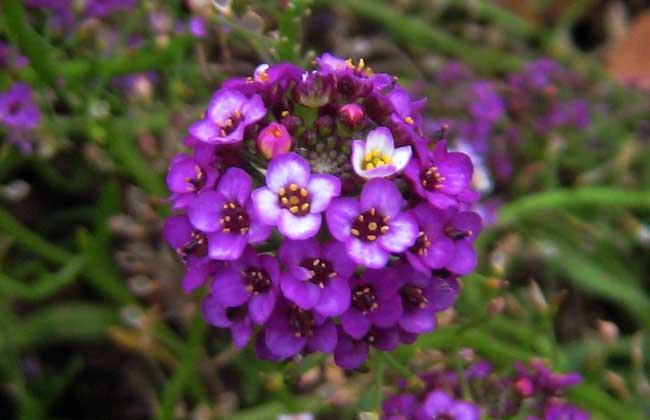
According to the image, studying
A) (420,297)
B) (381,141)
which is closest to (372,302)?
(420,297)

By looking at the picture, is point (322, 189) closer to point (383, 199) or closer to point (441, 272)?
point (383, 199)

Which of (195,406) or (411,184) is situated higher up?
(411,184)

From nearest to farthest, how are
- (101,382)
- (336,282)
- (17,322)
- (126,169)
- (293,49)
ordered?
(336,282), (293,49), (126,169), (17,322), (101,382)

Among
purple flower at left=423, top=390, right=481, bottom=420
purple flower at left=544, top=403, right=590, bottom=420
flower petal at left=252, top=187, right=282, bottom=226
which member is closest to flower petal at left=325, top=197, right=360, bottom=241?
flower petal at left=252, top=187, right=282, bottom=226

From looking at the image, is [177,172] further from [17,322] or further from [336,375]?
[17,322]

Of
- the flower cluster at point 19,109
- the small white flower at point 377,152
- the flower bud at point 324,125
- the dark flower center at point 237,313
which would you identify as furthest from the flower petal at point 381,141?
the flower cluster at point 19,109

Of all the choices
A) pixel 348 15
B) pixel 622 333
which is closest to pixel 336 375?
pixel 622 333
